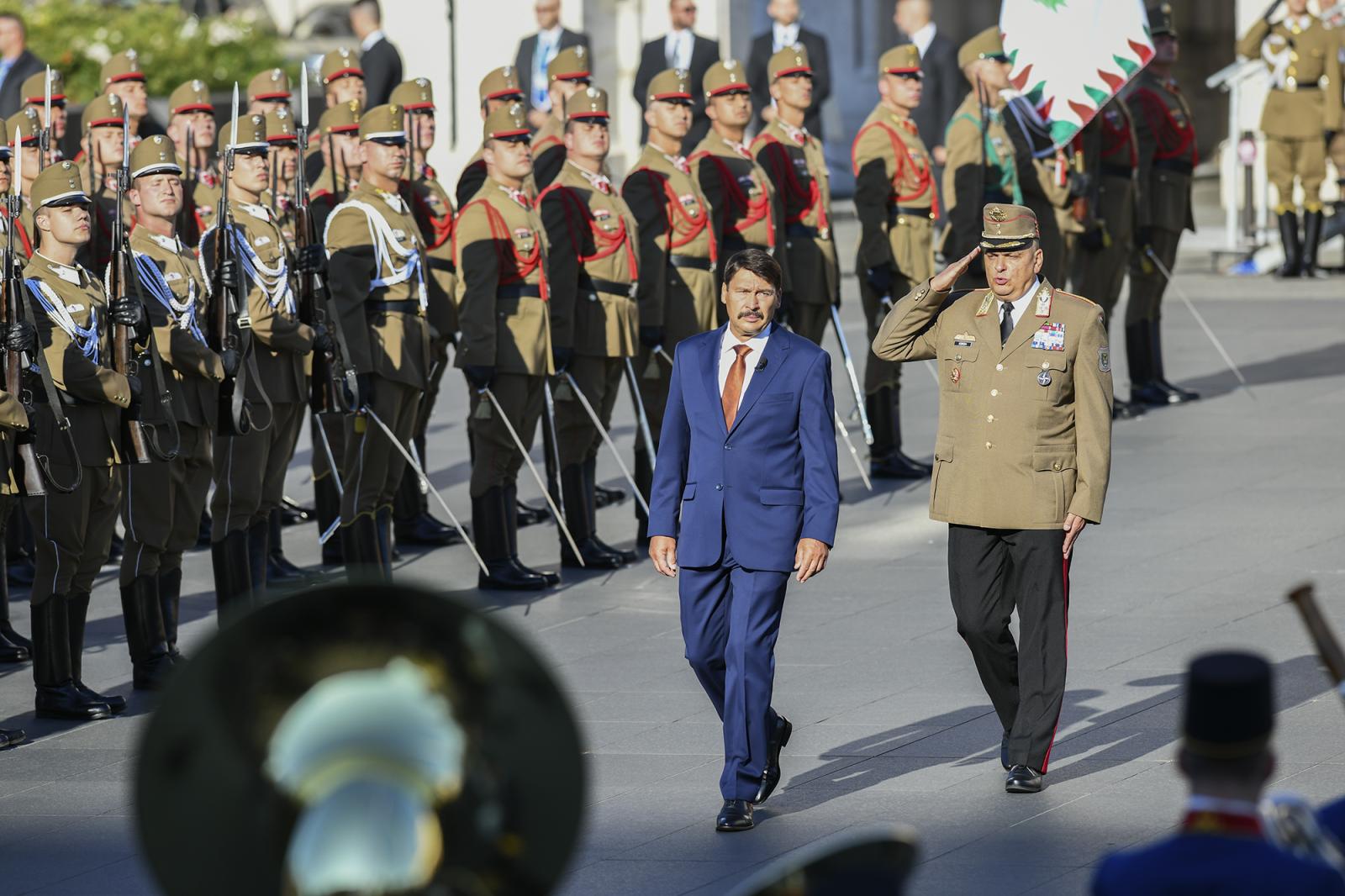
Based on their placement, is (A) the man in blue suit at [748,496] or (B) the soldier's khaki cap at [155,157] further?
(B) the soldier's khaki cap at [155,157]

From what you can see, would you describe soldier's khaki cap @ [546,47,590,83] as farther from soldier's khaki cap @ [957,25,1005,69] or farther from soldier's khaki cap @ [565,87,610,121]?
soldier's khaki cap @ [957,25,1005,69]

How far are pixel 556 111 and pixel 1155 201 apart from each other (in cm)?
412

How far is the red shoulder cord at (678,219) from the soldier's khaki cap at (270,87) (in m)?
1.99

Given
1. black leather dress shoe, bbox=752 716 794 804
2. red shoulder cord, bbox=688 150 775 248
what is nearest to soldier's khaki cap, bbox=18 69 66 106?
red shoulder cord, bbox=688 150 775 248

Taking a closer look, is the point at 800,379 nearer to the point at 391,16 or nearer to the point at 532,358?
the point at 532,358

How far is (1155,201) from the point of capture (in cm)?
A: 1495

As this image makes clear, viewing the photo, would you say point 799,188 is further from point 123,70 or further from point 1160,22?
point 1160,22

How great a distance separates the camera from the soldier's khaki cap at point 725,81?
1153 centimetres

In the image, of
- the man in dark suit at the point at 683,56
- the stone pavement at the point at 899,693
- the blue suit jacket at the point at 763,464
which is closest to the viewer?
the stone pavement at the point at 899,693

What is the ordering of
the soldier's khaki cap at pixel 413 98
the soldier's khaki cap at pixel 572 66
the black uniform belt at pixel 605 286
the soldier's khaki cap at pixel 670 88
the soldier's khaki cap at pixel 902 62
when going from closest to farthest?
the black uniform belt at pixel 605 286 < the soldier's khaki cap at pixel 670 88 < the soldier's khaki cap at pixel 413 98 < the soldier's khaki cap at pixel 902 62 < the soldier's khaki cap at pixel 572 66

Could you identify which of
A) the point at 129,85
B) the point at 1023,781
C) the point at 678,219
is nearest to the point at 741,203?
the point at 678,219

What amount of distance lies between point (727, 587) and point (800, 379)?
0.65 meters

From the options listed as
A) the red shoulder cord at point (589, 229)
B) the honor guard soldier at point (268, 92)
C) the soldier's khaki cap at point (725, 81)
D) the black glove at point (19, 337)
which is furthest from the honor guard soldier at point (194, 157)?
the black glove at point (19, 337)

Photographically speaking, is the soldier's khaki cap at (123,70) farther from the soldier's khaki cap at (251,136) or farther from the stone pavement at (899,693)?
the soldier's khaki cap at (251,136)
